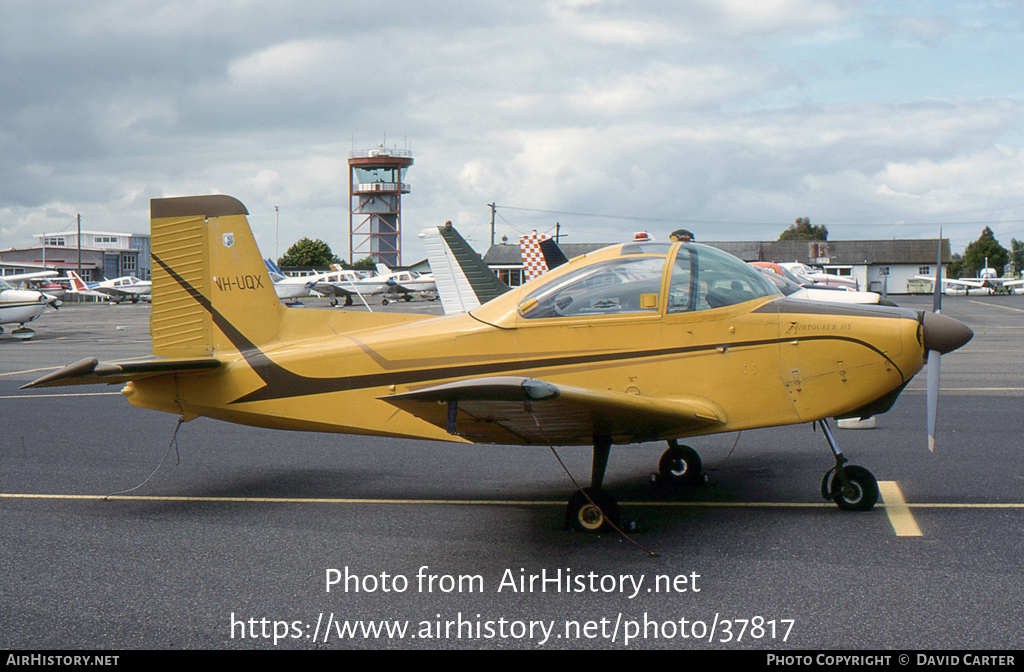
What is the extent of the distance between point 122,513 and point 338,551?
2137 mm

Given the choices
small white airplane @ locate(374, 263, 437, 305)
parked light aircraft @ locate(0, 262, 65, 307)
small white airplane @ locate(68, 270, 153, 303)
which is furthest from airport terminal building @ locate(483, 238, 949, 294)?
parked light aircraft @ locate(0, 262, 65, 307)

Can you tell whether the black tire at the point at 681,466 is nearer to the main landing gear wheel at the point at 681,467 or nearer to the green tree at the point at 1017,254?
the main landing gear wheel at the point at 681,467

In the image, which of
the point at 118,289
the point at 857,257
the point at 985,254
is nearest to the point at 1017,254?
the point at 985,254

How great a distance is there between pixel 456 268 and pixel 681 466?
1020 centimetres

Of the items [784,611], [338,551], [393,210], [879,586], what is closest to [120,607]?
[338,551]

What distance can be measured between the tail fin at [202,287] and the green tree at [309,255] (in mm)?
102572

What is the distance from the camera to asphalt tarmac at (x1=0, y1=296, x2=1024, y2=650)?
3.83m

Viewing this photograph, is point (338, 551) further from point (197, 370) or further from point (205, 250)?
point (205, 250)

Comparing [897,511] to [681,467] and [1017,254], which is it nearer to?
[681,467]

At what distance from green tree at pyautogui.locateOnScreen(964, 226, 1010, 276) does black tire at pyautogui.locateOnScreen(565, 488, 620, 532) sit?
13570cm

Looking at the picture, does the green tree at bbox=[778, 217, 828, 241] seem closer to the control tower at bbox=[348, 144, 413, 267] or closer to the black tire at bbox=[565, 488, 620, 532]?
the control tower at bbox=[348, 144, 413, 267]

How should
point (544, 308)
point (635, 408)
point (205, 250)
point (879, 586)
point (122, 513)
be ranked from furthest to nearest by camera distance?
point (205, 250) → point (122, 513) → point (544, 308) → point (635, 408) → point (879, 586)

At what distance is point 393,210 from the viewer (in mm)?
98500

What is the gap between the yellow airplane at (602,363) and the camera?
514 cm
